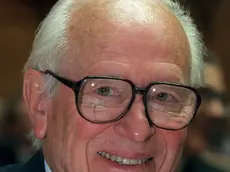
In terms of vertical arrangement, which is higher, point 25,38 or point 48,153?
point 48,153

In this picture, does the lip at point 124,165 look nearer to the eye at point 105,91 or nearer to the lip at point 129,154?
the lip at point 129,154

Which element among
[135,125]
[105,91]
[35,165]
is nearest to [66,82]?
[105,91]

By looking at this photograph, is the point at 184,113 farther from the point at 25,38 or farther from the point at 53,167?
the point at 25,38

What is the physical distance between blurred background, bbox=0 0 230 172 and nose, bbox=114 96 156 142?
535mm

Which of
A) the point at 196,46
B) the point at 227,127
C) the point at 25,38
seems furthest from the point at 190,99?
the point at 25,38

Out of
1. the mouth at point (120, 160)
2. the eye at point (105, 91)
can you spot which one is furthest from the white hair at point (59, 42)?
the mouth at point (120, 160)

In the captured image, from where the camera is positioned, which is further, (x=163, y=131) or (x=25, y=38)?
(x=25, y=38)

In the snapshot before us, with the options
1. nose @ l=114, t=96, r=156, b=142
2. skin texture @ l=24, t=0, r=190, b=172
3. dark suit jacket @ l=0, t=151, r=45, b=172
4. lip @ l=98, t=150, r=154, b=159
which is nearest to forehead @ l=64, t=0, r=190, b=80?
skin texture @ l=24, t=0, r=190, b=172

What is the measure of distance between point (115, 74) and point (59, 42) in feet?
0.66

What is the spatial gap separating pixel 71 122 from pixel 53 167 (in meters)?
0.20

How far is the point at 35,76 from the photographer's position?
1.91 m

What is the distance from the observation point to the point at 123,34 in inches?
70.4

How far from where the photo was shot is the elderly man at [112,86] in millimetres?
1751

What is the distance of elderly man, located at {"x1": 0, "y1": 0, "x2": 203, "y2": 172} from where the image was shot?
1751 millimetres
